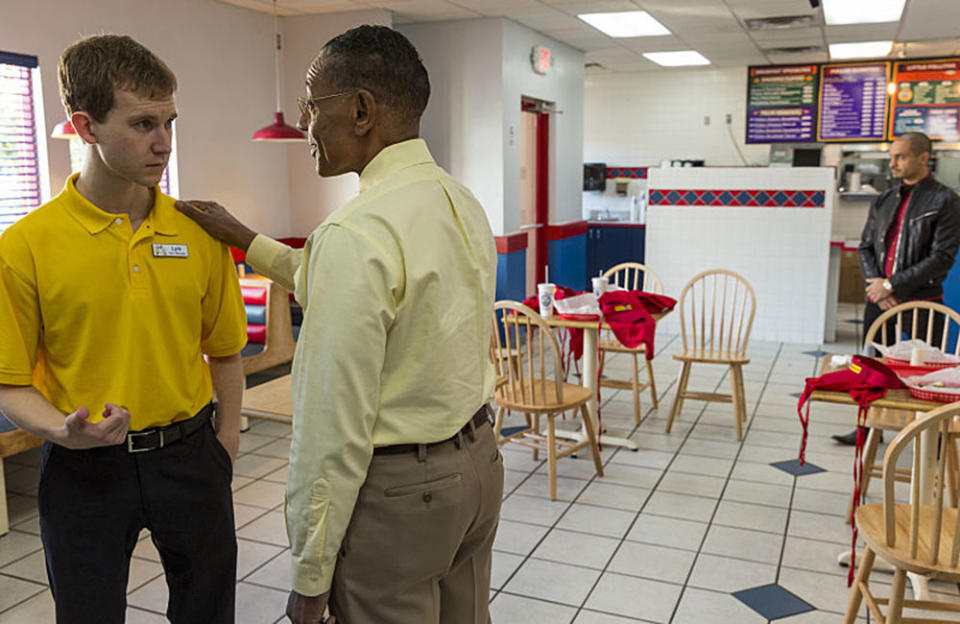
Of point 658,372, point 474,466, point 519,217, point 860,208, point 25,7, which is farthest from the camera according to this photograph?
point 860,208

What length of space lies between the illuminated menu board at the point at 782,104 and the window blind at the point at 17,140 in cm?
775

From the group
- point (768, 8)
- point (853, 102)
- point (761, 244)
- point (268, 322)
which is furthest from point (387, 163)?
point (853, 102)

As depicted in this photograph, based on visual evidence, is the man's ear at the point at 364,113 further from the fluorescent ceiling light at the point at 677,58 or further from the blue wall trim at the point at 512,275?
the fluorescent ceiling light at the point at 677,58

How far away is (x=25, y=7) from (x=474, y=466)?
176 inches

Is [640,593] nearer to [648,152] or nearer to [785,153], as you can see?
[785,153]

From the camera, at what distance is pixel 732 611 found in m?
2.80

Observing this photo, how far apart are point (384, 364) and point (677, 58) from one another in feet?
28.2

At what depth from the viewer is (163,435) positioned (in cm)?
158

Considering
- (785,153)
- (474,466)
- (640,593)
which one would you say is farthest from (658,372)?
(474,466)

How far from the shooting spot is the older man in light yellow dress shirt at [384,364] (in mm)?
1243

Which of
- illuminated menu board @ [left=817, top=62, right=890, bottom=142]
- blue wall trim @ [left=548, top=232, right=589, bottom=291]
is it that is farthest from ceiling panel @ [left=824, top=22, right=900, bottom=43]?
blue wall trim @ [left=548, top=232, right=589, bottom=291]

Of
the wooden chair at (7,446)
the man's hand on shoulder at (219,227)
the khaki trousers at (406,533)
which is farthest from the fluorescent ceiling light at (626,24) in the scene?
the khaki trousers at (406,533)

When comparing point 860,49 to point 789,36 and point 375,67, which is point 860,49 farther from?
point 375,67

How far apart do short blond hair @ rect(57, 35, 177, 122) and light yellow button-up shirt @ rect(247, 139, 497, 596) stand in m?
0.49
